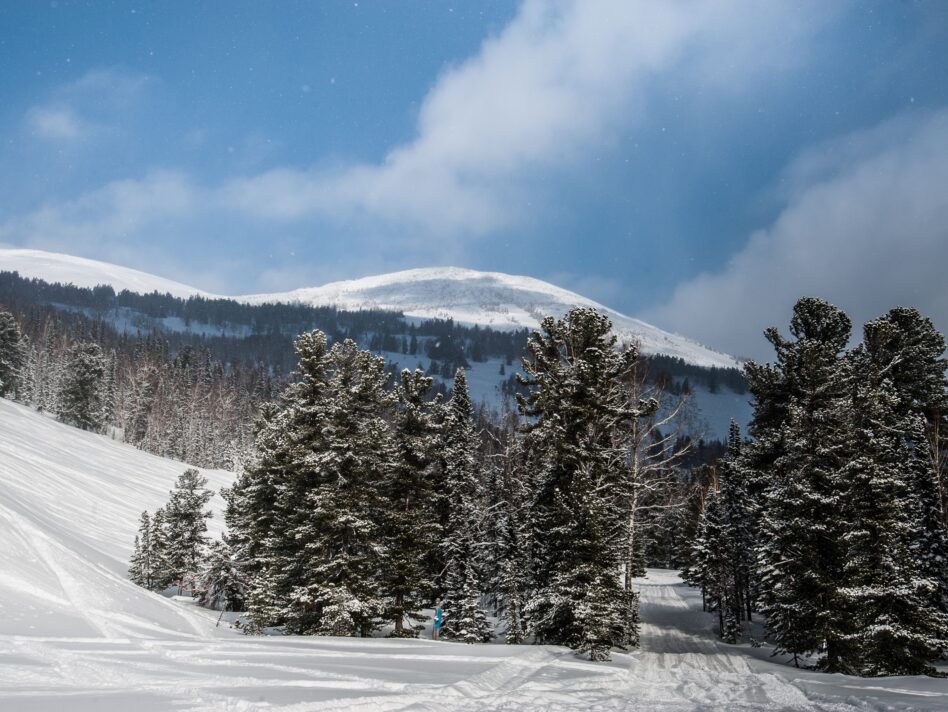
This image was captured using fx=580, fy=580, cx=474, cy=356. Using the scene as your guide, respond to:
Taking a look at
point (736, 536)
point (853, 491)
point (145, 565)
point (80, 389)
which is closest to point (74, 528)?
point (145, 565)

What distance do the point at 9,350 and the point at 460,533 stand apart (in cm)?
8673

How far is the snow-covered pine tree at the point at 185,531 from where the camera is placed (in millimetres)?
38531

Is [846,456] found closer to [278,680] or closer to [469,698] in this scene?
[469,698]

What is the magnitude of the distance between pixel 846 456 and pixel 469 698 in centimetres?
1779

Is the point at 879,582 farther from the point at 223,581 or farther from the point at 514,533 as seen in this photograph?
the point at 223,581

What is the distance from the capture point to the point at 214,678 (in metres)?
10.2

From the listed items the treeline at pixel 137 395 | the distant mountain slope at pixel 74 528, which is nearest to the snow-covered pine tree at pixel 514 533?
the distant mountain slope at pixel 74 528

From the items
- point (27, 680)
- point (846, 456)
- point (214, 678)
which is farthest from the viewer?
point (846, 456)

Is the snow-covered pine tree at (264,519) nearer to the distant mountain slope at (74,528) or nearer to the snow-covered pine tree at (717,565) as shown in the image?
the distant mountain slope at (74,528)

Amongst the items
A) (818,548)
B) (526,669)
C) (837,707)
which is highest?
(818,548)

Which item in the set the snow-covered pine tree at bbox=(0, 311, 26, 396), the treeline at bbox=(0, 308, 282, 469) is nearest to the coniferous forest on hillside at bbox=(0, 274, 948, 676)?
the snow-covered pine tree at bbox=(0, 311, 26, 396)

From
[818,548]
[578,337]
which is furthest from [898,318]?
[578,337]

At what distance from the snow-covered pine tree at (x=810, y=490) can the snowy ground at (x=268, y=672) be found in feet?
13.2

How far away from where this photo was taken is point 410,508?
26.9 m
